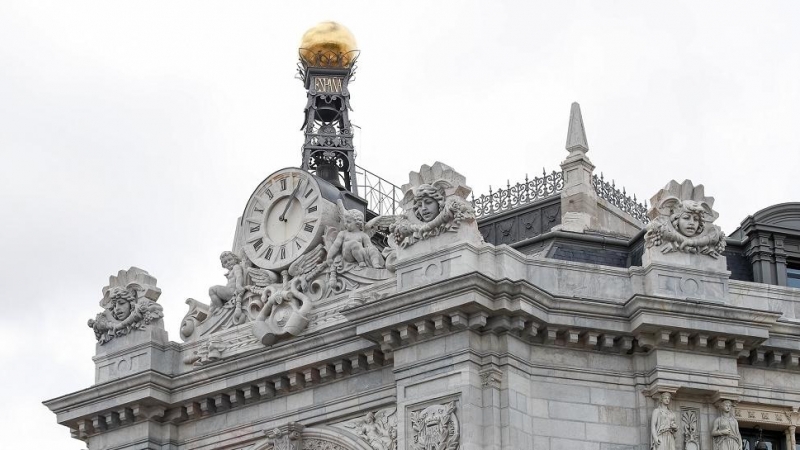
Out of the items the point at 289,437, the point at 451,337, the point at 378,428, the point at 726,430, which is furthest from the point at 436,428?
the point at 726,430

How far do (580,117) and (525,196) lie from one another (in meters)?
2.65

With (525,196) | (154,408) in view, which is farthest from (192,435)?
(525,196)

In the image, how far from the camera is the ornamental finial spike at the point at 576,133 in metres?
56.8

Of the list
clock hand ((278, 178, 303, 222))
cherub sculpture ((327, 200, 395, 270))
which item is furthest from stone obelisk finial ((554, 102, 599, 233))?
clock hand ((278, 178, 303, 222))

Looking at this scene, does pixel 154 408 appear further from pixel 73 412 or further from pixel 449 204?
pixel 449 204

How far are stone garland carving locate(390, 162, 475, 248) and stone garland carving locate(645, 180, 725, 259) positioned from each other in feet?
15.0

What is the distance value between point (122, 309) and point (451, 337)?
10.7m

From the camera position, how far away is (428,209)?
161ft

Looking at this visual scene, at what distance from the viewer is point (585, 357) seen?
48.8 meters

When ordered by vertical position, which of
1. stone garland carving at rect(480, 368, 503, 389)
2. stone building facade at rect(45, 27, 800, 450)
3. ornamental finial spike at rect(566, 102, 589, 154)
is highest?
ornamental finial spike at rect(566, 102, 589, 154)

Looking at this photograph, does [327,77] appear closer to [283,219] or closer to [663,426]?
[283,219]

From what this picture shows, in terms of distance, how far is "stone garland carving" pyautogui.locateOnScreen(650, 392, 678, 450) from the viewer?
47.5 metres

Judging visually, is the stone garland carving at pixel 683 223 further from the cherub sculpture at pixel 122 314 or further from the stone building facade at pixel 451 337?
the cherub sculpture at pixel 122 314

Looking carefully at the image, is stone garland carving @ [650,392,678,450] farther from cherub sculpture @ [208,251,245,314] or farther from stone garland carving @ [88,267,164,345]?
stone garland carving @ [88,267,164,345]
